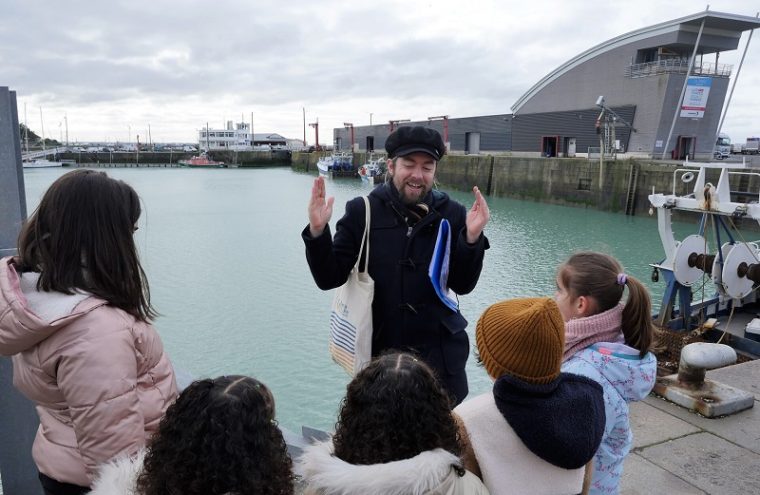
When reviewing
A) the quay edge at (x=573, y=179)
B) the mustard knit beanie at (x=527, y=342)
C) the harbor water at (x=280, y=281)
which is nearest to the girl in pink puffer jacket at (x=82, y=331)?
the harbor water at (x=280, y=281)

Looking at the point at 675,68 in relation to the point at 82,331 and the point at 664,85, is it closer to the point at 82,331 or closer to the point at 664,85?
the point at 664,85

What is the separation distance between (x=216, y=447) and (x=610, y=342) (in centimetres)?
123

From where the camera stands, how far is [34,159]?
207ft

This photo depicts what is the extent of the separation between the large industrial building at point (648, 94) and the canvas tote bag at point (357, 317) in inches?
895

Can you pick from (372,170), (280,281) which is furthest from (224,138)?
(280,281)

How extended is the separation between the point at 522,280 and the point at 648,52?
23.5 m

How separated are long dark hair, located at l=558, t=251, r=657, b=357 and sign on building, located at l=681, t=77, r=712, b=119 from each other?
27.7m

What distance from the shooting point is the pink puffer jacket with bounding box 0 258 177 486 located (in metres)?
1.35

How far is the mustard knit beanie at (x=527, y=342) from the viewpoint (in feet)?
4.19

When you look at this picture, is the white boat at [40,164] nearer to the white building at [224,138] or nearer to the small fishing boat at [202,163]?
the small fishing boat at [202,163]

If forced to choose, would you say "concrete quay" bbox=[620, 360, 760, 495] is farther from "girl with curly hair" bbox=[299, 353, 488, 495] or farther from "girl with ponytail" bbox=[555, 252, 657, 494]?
"girl with curly hair" bbox=[299, 353, 488, 495]

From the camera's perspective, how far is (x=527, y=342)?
1277 mm

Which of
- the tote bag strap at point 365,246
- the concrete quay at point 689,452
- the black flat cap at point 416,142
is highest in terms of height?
the black flat cap at point 416,142

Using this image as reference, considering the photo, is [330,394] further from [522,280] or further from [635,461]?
[522,280]
